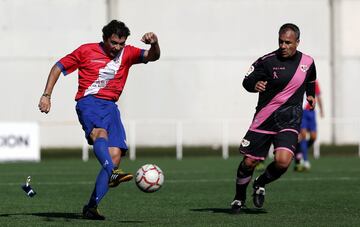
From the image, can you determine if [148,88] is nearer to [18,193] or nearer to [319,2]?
[319,2]

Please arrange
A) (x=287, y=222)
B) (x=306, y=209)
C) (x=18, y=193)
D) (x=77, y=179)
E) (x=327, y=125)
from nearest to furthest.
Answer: (x=287, y=222) → (x=306, y=209) → (x=18, y=193) → (x=77, y=179) → (x=327, y=125)

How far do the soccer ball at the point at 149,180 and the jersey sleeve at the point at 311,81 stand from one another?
2269 millimetres

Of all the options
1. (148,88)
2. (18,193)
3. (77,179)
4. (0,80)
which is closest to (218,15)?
(148,88)

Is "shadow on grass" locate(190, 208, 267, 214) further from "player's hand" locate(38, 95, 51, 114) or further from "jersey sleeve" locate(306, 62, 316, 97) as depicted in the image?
"player's hand" locate(38, 95, 51, 114)

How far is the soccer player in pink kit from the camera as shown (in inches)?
430

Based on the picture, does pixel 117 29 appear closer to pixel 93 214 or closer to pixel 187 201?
pixel 93 214

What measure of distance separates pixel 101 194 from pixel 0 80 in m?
26.5

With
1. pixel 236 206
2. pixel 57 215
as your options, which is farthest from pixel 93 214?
pixel 236 206

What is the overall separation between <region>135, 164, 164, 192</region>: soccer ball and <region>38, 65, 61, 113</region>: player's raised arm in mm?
1175

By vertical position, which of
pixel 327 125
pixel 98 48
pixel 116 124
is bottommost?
pixel 327 125

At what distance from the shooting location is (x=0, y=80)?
121 feet

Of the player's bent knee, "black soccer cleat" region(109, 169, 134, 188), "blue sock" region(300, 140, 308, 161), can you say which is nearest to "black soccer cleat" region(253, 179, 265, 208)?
the player's bent knee

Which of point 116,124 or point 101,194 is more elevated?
point 116,124

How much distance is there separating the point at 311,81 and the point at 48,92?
3110mm
